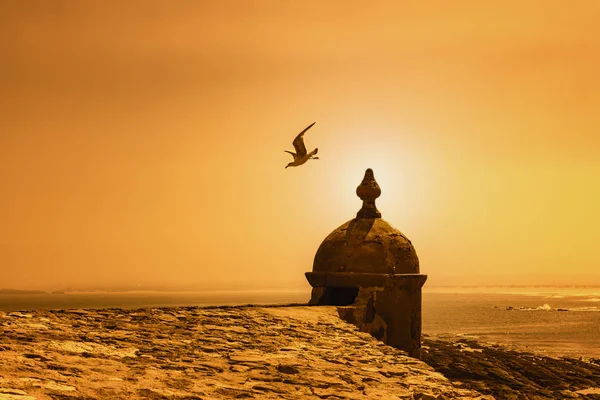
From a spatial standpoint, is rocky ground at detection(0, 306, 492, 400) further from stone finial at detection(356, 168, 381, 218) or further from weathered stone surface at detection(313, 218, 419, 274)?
stone finial at detection(356, 168, 381, 218)

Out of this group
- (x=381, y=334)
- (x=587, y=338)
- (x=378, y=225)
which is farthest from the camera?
(x=587, y=338)

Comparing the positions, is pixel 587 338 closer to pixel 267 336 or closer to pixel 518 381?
pixel 518 381

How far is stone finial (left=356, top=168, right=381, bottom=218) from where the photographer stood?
35.6ft

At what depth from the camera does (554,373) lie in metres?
29.3

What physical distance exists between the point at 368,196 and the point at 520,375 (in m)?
19.3

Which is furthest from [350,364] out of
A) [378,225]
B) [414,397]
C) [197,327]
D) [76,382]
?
[378,225]

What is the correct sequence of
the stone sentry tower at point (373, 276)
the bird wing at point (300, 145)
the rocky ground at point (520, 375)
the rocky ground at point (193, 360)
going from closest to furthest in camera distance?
1. the rocky ground at point (193, 360)
2. the stone sentry tower at point (373, 276)
3. the bird wing at point (300, 145)
4. the rocky ground at point (520, 375)

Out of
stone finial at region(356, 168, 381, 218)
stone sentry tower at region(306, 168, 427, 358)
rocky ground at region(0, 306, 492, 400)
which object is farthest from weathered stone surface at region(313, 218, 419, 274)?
rocky ground at region(0, 306, 492, 400)

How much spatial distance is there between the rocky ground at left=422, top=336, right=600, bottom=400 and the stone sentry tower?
11.6 meters

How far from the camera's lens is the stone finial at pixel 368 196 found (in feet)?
35.6

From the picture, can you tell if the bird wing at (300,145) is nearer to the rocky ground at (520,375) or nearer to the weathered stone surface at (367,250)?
the weathered stone surface at (367,250)

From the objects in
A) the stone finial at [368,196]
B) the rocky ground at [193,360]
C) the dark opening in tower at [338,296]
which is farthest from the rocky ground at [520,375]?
the rocky ground at [193,360]

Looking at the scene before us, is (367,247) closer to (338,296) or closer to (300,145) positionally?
(338,296)

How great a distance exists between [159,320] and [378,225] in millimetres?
4682
